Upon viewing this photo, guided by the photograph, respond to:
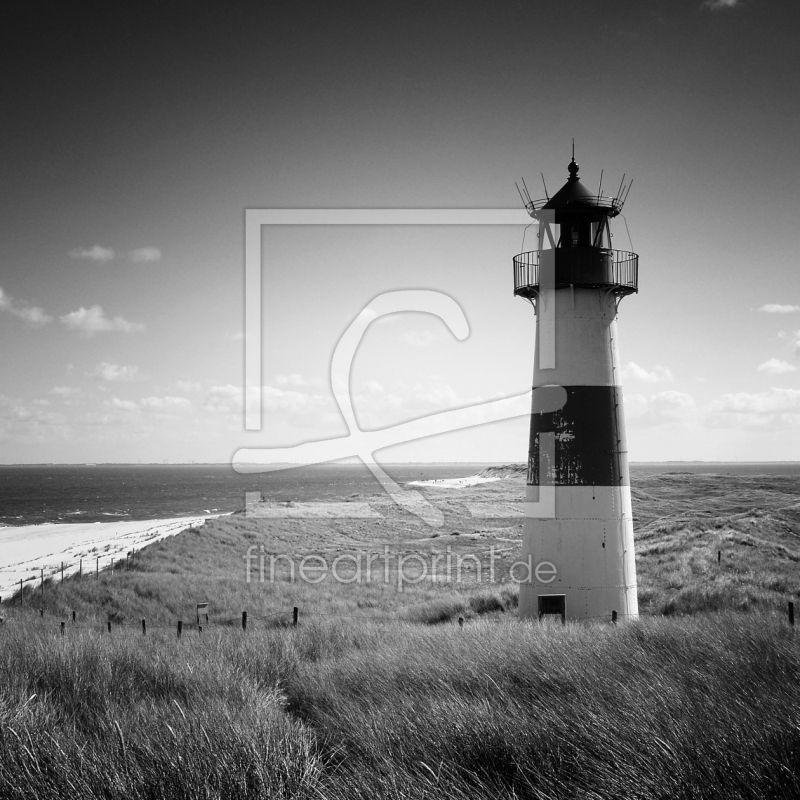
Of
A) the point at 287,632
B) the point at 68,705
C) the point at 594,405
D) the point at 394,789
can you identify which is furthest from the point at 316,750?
the point at 594,405

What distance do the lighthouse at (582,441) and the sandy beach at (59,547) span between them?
19217 millimetres

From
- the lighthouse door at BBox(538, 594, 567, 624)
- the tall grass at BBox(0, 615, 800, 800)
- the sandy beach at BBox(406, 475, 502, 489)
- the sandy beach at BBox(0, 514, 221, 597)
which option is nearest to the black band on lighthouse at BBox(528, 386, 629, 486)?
the lighthouse door at BBox(538, 594, 567, 624)

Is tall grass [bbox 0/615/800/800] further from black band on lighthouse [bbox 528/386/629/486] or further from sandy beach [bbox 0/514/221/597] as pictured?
sandy beach [bbox 0/514/221/597]

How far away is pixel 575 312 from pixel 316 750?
752 centimetres

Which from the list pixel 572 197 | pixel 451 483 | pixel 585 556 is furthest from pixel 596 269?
pixel 451 483

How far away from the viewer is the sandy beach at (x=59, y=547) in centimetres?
2777

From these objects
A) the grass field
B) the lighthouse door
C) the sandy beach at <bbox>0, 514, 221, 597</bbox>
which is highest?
the grass field

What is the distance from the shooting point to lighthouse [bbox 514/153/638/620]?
9.83m

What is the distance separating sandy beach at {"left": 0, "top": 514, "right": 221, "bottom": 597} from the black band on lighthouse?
1967 cm

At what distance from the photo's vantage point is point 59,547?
142 ft

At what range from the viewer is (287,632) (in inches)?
379

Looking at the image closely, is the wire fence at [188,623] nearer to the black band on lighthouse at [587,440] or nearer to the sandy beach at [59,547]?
the black band on lighthouse at [587,440]

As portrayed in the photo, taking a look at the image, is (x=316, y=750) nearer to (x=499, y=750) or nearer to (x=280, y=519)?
(x=499, y=750)

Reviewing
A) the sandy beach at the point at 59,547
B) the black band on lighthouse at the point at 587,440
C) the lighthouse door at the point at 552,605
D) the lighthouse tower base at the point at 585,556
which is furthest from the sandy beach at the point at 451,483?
the black band on lighthouse at the point at 587,440
